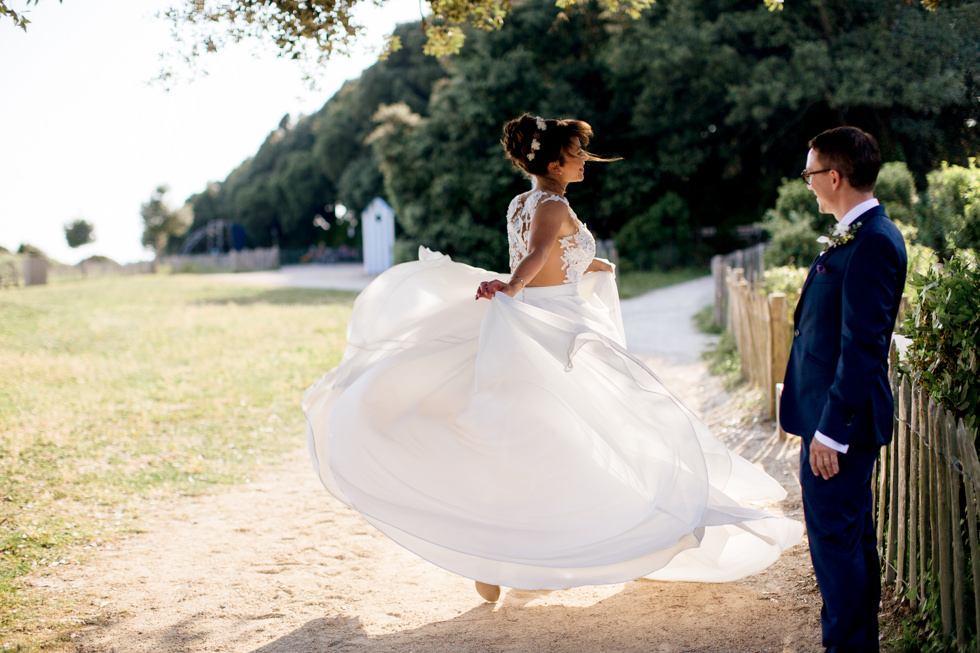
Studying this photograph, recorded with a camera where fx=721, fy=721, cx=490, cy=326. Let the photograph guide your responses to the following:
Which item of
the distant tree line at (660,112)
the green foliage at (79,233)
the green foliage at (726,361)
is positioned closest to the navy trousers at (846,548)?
the green foliage at (726,361)

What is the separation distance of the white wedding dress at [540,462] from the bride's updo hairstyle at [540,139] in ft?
0.59

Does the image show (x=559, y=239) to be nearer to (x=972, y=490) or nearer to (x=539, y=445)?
(x=539, y=445)

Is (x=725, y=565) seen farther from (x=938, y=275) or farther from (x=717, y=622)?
(x=938, y=275)

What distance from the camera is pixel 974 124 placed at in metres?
12.7

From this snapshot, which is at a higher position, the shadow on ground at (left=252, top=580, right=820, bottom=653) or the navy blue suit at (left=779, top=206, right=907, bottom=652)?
the navy blue suit at (left=779, top=206, right=907, bottom=652)

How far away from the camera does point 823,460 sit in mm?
2676

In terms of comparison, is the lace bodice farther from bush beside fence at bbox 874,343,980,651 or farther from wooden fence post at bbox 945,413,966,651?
wooden fence post at bbox 945,413,966,651

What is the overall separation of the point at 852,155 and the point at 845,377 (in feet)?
2.71

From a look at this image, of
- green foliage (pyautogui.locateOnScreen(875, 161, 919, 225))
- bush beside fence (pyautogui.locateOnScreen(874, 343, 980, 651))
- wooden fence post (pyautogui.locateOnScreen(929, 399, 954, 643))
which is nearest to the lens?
bush beside fence (pyautogui.locateOnScreen(874, 343, 980, 651))

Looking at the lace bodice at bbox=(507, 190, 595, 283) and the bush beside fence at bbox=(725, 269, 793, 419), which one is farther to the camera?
the bush beside fence at bbox=(725, 269, 793, 419)

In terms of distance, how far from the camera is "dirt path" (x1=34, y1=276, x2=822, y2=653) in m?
3.44

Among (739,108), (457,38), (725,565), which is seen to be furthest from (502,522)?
(739,108)

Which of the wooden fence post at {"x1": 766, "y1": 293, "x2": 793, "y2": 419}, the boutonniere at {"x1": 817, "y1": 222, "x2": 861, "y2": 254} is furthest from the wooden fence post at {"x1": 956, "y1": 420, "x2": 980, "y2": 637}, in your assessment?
the wooden fence post at {"x1": 766, "y1": 293, "x2": 793, "y2": 419}

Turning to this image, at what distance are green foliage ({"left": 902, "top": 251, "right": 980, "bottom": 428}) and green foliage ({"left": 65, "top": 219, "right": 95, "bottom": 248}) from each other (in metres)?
73.9
